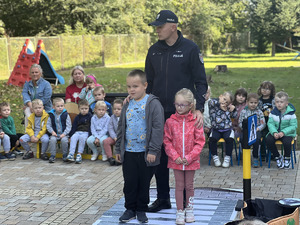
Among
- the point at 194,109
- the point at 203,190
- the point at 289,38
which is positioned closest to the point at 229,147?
the point at 203,190

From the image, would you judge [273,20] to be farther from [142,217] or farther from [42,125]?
[142,217]

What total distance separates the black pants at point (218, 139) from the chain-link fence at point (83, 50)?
18.4 m

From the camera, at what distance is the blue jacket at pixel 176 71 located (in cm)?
627

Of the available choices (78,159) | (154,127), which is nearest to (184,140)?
(154,127)

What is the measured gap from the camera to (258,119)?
918cm

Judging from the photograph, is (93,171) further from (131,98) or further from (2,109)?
(131,98)

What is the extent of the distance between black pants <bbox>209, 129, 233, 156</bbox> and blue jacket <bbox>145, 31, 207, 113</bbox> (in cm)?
291

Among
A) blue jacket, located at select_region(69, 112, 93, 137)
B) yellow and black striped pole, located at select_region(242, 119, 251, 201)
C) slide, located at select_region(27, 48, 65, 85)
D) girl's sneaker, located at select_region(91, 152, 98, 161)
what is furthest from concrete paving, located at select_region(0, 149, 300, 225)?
slide, located at select_region(27, 48, 65, 85)

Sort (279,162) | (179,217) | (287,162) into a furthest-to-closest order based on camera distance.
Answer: (279,162) → (287,162) → (179,217)

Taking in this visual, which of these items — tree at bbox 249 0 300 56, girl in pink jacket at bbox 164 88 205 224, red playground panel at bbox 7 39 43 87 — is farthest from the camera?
tree at bbox 249 0 300 56

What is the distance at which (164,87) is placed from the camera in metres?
6.34

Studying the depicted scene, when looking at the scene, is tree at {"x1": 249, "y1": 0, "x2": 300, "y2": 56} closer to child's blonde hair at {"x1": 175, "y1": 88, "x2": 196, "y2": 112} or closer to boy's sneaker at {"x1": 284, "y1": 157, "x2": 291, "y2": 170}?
boy's sneaker at {"x1": 284, "y1": 157, "x2": 291, "y2": 170}

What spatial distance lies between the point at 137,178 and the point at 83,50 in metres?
28.8

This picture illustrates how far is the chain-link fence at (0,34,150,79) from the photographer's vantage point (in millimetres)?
26609
